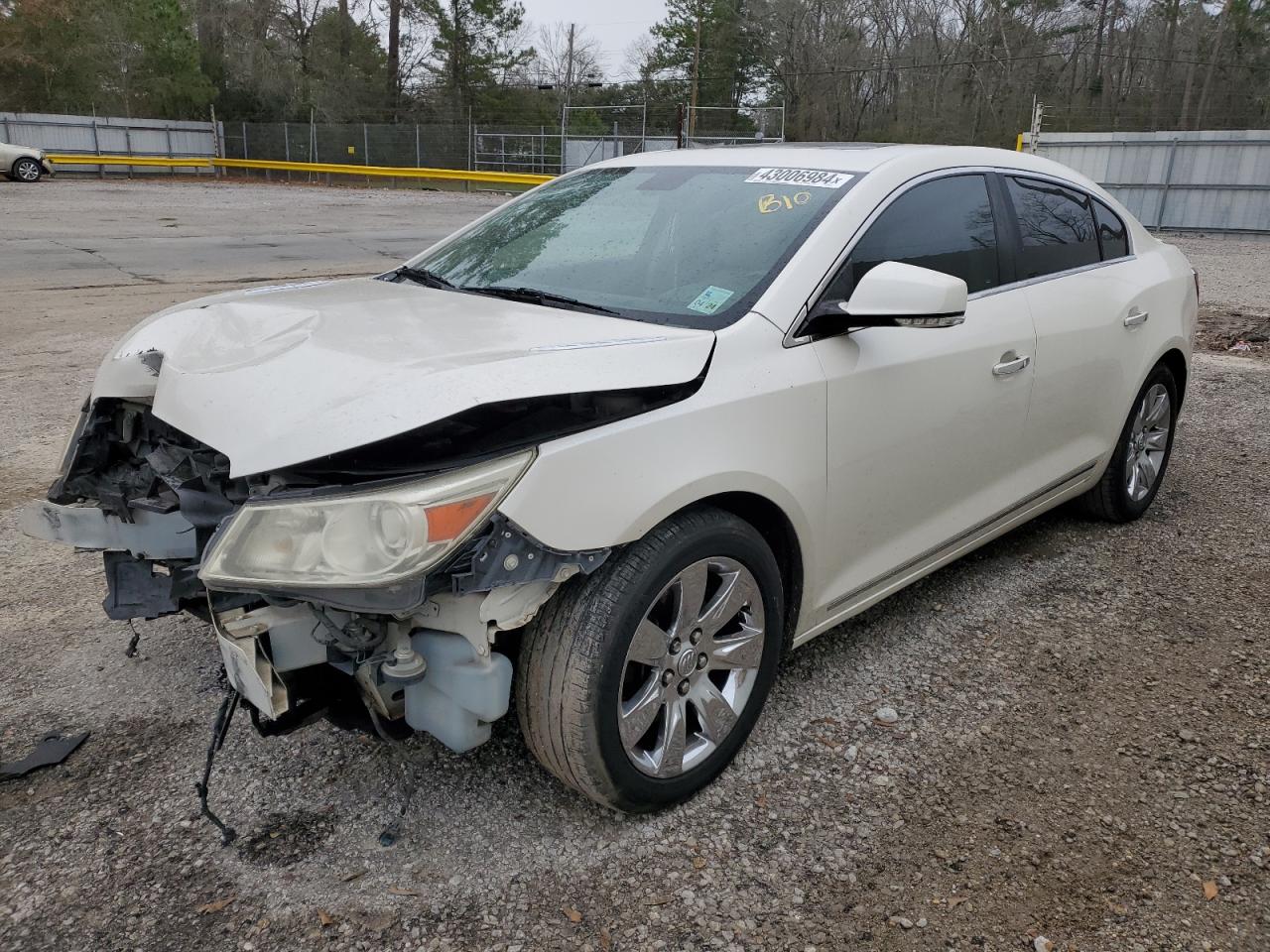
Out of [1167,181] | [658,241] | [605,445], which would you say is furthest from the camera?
[1167,181]

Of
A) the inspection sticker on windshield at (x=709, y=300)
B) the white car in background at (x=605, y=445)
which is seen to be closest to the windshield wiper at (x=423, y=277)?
the white car in background at (x=605, y=445)

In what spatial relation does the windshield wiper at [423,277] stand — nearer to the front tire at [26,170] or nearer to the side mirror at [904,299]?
the side mirror at [904,299]

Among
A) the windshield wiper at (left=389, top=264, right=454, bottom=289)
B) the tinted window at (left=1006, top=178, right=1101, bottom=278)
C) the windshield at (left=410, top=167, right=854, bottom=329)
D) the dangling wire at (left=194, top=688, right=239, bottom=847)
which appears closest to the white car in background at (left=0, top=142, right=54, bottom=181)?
the windshield wiper at (left=389, top=264, right=454, bottom=289)

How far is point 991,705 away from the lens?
3.20m

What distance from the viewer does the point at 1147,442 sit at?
476 cm

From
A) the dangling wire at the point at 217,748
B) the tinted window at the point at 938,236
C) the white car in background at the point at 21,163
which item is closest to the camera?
the dangling wire at the point at 217,748

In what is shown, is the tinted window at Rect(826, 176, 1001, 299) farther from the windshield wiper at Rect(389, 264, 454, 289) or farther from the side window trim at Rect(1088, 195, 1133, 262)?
the windshield wiper at Rect(389, 264, 454, 289)

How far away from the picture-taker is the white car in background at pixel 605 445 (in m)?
2.13

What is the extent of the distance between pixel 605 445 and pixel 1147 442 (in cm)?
355

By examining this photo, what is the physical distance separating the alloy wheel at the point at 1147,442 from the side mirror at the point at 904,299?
92.3 inches

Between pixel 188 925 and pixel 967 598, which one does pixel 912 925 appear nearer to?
pixel 188 925

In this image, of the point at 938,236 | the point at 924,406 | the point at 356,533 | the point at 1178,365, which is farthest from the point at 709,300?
the point at 1178,365

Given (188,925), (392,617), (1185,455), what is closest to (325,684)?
(392,617)

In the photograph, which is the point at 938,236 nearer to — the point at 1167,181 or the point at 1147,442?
the point at 1147,442
